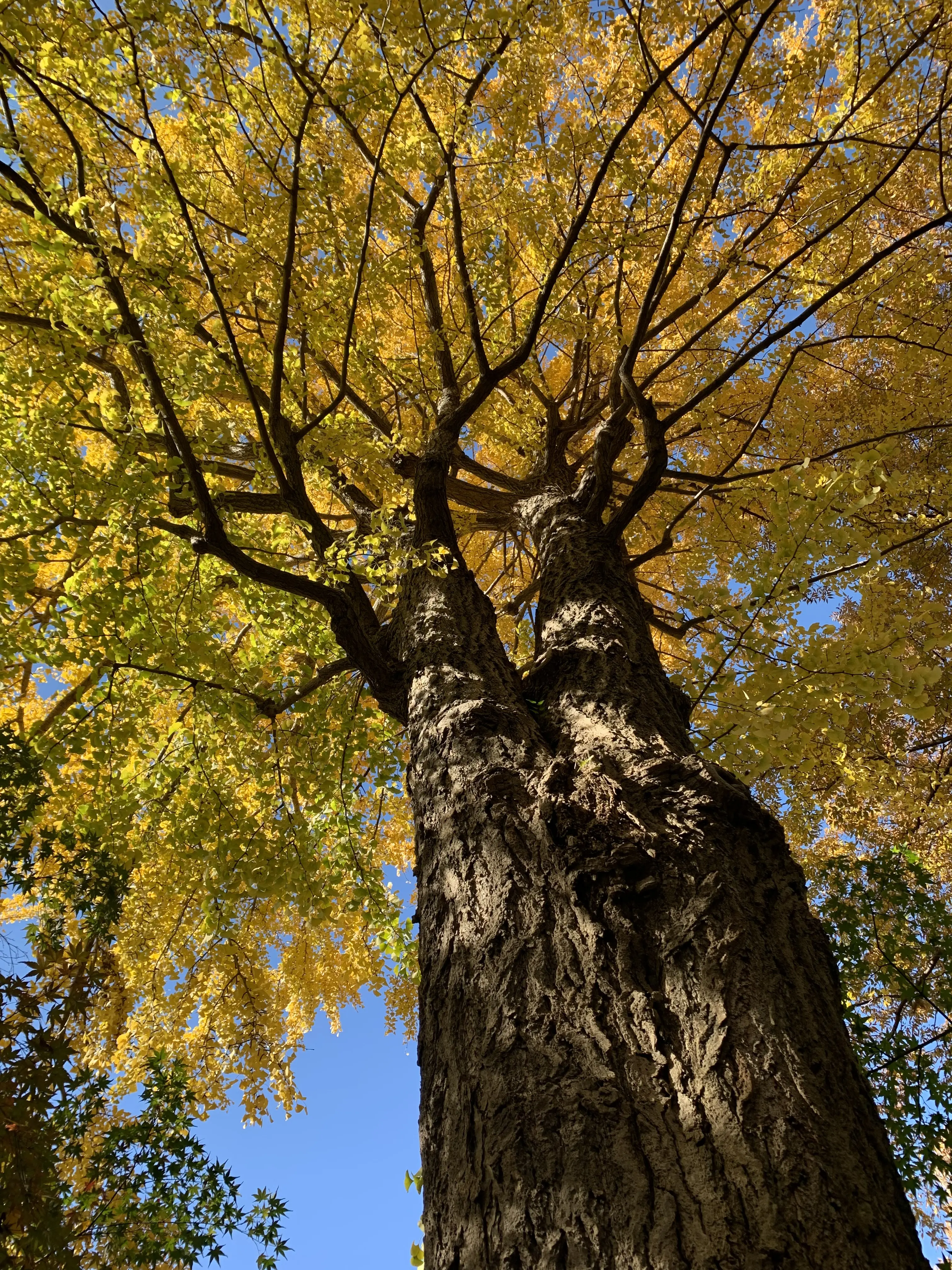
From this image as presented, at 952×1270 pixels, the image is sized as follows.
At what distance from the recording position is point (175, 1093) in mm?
3330

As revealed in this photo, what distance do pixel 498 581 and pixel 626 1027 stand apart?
5759mm

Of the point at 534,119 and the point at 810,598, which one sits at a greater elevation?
the point at 534,119

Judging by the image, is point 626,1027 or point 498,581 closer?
point 626,1027

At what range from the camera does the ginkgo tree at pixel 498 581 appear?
138 cm

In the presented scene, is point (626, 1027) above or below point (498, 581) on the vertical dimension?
below

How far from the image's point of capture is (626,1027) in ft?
4.60

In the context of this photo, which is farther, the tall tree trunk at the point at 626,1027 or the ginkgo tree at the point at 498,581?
the ginkgo tree at the point at 498,581

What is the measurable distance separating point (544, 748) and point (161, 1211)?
2.68m

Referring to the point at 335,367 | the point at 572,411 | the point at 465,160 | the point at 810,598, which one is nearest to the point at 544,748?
the point at 335,367

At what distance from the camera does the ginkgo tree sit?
4.53 feet

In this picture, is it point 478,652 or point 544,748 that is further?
point 478,652

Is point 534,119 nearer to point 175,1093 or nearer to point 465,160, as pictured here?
point 465,160

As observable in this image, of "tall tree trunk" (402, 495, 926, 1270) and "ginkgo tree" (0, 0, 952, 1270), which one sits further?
"ginkgo tree" (0, 0, 952, 1270)

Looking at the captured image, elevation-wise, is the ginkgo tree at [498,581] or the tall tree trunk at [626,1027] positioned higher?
the ginkgo tree at [498,581]
